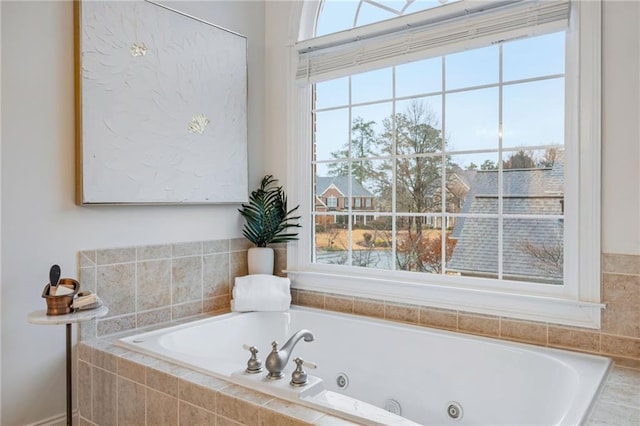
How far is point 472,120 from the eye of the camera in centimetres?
233

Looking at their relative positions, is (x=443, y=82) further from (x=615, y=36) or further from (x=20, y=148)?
(x=20, y=148)

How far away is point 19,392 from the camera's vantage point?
1879 millimetres

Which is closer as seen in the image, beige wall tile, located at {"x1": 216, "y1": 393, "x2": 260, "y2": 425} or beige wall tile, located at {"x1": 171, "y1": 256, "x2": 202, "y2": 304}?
beige wall tile, located at {"x1": 216, "y1": 393, "x2": 260, "y2": 425}

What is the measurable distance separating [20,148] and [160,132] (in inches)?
26.2

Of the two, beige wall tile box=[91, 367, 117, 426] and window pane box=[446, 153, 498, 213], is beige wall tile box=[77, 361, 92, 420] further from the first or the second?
window pane box=[446, 153, 498, 213]

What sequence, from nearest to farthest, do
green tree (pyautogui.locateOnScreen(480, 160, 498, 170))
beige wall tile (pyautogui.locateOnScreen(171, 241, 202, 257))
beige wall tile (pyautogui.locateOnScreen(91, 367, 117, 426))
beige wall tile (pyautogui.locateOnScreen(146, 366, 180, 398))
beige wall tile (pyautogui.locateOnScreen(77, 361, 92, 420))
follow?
1. beige wall tile (pyautogui.locateOnScreen(146, 366, 180, 398))
2. beige wall tile (pyautogui.locateOnScreen(91, 367, 117, 426))
3. beige wall tile (pyautogui.locateOnScreen(77, 361, 92, 420))
4. green tree (pyautogui.locateOnScreen(480, 160, 498, 170))
5. beige wall tile (pyautogui.locateOnScreen(171, 241, 202, 257))

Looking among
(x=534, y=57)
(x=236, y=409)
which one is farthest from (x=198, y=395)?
(x=534, y=57)

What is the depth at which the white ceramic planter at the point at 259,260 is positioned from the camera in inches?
111

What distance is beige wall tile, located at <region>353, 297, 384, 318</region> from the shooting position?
8.30 ft

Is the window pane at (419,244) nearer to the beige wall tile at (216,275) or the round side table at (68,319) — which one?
the beige wall tile at (216,275)

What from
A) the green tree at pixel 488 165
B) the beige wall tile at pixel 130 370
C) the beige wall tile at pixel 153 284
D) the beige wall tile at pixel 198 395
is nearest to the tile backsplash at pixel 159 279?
the beige wall tile at pixel 153 284

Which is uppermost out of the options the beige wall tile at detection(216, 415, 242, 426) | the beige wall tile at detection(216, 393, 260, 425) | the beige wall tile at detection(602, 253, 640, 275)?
the beige wall tile at detection(602, 253, 640, 275)

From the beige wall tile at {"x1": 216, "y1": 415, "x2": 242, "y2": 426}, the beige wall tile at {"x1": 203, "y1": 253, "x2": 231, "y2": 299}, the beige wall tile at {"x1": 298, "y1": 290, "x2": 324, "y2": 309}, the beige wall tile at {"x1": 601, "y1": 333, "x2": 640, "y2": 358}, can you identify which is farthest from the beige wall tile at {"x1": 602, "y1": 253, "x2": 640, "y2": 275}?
the beige wall tile at {"x1": 203, "y1": 253, "x2": 231, "y2": 299}

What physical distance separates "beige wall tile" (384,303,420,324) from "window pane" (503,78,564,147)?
99 centimetres
